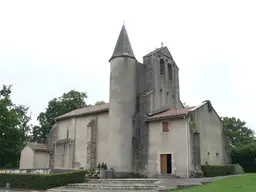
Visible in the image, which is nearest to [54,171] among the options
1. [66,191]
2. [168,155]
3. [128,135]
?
[66,191]

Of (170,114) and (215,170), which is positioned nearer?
(215,170)

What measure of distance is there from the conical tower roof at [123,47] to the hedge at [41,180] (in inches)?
524

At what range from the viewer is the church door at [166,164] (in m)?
29.4

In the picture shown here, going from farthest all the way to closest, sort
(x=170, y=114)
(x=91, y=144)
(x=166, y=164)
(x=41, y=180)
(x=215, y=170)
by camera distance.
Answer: (x=91, y=144)
(x=170, y=114)
(x=166, y=164)
(x=215, y=170)
(x=41, y=180)

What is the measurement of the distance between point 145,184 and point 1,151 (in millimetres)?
23636

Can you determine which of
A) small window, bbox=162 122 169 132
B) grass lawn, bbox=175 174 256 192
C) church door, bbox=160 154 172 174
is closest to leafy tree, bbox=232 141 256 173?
church door, bbox=160 154 172 174

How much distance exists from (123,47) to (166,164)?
13.3 metres

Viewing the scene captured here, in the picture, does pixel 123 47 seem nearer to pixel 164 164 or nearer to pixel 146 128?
pixel 146 128

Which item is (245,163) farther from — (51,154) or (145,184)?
(51,154)

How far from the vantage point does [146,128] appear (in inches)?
1232

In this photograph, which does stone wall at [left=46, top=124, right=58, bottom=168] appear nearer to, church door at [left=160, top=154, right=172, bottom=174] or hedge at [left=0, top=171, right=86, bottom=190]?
hedge at [left=0, top=171, right=86, bottom=190]

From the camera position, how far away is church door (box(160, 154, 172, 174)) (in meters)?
29.4

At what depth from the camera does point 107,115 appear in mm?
35438

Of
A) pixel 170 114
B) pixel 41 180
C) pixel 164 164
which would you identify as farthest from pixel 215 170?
pixel 41 180
